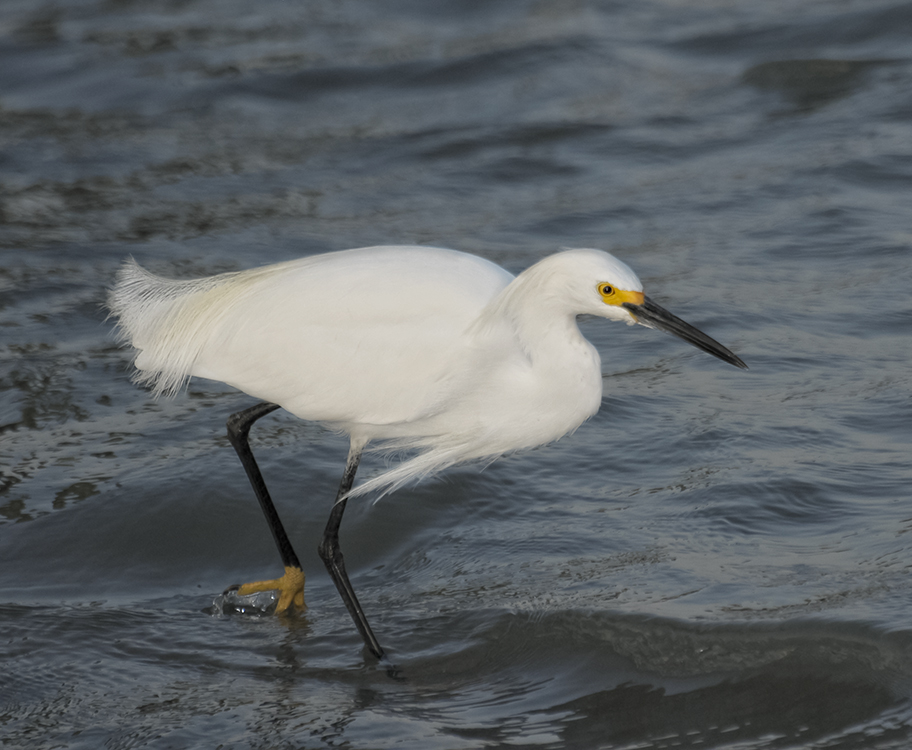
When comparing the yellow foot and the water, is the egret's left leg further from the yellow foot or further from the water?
the water

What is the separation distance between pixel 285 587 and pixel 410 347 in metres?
1.09

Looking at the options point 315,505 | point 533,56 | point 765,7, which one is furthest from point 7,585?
point 765,7

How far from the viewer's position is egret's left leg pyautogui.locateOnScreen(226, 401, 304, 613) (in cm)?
453

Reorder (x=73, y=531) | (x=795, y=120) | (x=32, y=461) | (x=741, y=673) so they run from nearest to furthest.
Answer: (x=741, y=673) → (x=73, y=531) → (x=32, y=461) → (x=795, y=120)

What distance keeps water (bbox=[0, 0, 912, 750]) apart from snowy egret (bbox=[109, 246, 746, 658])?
20.4 inches

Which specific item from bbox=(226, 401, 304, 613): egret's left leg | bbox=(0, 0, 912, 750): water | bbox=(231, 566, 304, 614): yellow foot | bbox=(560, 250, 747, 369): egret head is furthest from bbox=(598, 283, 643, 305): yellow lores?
bbox=(231, 566, 304, 614): yellow foot

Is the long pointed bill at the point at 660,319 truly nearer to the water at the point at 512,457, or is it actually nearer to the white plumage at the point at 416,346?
the white plumage at the point at 416,346

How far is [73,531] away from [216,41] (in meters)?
8.48

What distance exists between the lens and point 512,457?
18.3ft

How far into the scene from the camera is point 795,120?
32.8ft

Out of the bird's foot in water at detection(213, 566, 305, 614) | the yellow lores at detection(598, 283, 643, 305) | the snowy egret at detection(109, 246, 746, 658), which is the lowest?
the bird's foot in water at detection(213, 566, 305, 614)

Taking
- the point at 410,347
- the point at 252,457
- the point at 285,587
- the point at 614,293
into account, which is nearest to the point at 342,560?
the point at 285,587

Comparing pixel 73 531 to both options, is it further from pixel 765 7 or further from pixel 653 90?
pixel 765 7

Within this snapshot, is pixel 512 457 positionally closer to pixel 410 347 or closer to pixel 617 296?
pixel 410 347
